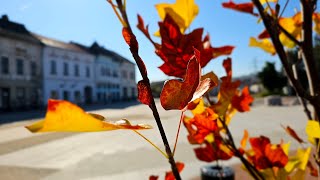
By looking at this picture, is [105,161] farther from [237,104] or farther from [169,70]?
[169,70]

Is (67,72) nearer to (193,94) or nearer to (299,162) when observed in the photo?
(299,162)

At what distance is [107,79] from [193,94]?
3032cm

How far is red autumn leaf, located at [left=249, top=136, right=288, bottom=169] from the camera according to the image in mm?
658

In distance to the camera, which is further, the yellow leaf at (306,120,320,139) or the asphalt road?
the asphalt road

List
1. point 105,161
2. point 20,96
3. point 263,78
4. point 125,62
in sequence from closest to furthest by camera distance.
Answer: point 105,161 → point 20,96 → point 263,78 → point 125,62

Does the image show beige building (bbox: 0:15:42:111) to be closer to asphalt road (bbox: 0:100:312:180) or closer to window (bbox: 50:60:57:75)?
window (bbox: 50:60:57:75)

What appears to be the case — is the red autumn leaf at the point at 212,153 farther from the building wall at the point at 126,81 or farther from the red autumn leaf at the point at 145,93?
the building wall at the point at 126,81

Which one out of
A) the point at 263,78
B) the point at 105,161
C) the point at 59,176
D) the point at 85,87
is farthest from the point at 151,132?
the point at 263,78

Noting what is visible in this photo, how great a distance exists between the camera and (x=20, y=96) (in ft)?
66.3

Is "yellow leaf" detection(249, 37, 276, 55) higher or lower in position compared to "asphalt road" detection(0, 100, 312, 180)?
higher

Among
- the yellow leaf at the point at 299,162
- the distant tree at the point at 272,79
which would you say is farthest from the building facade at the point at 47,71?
the yellow leaf at the point at 299,162

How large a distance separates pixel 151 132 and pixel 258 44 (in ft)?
24.4

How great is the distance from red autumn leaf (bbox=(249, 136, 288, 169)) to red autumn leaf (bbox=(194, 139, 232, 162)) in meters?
0.12

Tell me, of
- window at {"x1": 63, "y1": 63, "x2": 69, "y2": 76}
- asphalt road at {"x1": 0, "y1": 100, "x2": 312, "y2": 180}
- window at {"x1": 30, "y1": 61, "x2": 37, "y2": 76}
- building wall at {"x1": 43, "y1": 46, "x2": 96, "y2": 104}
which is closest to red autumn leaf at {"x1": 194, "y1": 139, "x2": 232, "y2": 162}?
asphalt road at {"x1": 0, "y1": 100, "x2": 312, "y2": 180}
